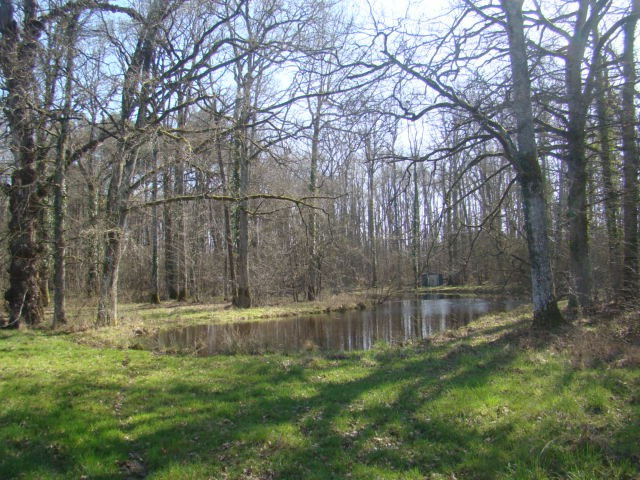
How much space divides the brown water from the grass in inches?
140

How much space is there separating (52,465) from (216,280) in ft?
93.0

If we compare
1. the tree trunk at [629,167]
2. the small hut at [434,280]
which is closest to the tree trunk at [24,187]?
the tree trunk at [629,167]

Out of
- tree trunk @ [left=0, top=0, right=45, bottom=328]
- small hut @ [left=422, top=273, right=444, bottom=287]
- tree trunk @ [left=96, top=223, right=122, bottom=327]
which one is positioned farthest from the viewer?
small hut @ [left=422, top=273, right=444, bottom=287]

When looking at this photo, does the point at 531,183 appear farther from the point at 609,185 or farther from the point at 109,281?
the point at 109,281

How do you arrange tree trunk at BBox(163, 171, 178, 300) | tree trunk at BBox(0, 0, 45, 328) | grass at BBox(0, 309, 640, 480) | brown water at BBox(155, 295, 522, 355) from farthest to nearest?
tree trunk at BBox(163, 171, 178, 300), tree trunk at BBox(0, 0, 45, 328), brown water at BBox(155, 295, 522, 355), grass at BBox(0, 309, 640, 480)

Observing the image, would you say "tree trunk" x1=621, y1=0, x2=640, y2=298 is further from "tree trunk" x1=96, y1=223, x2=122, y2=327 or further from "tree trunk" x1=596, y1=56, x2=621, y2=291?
"tree trunk" x1=96, y1=223, x2=122, y2=327

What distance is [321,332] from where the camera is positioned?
1769 cm

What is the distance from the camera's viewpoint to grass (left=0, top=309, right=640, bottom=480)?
4.61m

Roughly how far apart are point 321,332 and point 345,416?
38.1 ft

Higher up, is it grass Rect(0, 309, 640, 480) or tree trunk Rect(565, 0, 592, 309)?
tree trunk Rect(565, 0, 592, 309)

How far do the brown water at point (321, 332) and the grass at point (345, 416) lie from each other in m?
3.56

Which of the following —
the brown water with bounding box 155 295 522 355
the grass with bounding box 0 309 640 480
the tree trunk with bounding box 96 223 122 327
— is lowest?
the brown water with bounding box 155 295 522 355

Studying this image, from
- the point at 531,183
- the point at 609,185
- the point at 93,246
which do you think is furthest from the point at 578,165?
the point at 93,246

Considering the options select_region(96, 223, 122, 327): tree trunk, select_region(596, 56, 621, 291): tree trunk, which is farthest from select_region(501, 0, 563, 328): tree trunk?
select_region(96, 223, 122, 327): tree trunk
